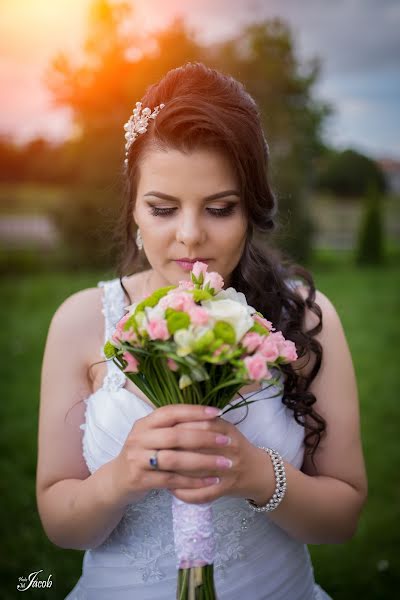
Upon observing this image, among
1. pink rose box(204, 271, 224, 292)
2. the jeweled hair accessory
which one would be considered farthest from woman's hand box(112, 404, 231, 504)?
the jeweled hair accessory

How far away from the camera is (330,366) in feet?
7.15

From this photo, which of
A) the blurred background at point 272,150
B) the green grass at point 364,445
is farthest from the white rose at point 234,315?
the blurred background at point 272,150

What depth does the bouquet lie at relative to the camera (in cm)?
133

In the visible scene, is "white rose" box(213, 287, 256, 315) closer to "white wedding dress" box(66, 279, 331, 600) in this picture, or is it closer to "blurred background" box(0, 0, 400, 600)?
"white wedding dress" box(66, 279, 331, 600)

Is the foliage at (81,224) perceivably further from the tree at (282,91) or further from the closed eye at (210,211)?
the closed eye at (210,211)

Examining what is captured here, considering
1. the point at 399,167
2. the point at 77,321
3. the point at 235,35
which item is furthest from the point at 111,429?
the point at 235,35

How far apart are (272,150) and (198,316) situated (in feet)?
16.6

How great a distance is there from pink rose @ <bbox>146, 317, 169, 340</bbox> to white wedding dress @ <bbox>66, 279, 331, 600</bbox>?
2.54 ft

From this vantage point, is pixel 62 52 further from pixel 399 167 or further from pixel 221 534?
pixel 221 534

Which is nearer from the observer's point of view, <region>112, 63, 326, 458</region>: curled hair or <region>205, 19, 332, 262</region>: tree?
<region>112, 63, 326, 458</region>: curled hair

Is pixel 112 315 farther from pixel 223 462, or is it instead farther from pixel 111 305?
pixel 223 462

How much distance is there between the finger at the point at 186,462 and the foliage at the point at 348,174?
13.8 m

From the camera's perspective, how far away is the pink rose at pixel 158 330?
4.40ft

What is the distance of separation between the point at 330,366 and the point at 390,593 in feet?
7.45
